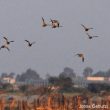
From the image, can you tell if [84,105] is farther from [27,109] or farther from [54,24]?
[54,24]

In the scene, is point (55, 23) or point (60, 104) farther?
point (60, 104)

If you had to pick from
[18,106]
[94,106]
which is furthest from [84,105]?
[18,106]

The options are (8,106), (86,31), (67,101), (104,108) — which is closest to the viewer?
(86,31)

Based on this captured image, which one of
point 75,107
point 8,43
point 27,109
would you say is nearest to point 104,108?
point 75,107

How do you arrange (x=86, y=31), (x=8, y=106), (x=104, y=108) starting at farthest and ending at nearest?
(x=8, y=106)
(x=104, y=108)
(x=86, y=31)

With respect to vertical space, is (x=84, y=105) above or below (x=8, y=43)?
below

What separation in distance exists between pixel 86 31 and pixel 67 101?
38.0 feet

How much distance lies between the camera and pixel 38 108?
45781 millimetres

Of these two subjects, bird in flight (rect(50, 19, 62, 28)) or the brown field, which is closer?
bird in flight (rect(50, 19, 62, 28))

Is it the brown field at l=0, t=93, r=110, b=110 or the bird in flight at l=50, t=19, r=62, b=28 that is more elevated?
the bird in flight at l=50, t=19, r=62, b=28

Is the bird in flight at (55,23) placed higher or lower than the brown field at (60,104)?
higher

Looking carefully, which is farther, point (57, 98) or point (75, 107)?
point (57, 98)

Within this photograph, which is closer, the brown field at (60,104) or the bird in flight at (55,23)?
the bird in flight at (55,23)

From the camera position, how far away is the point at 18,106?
50.2 m
